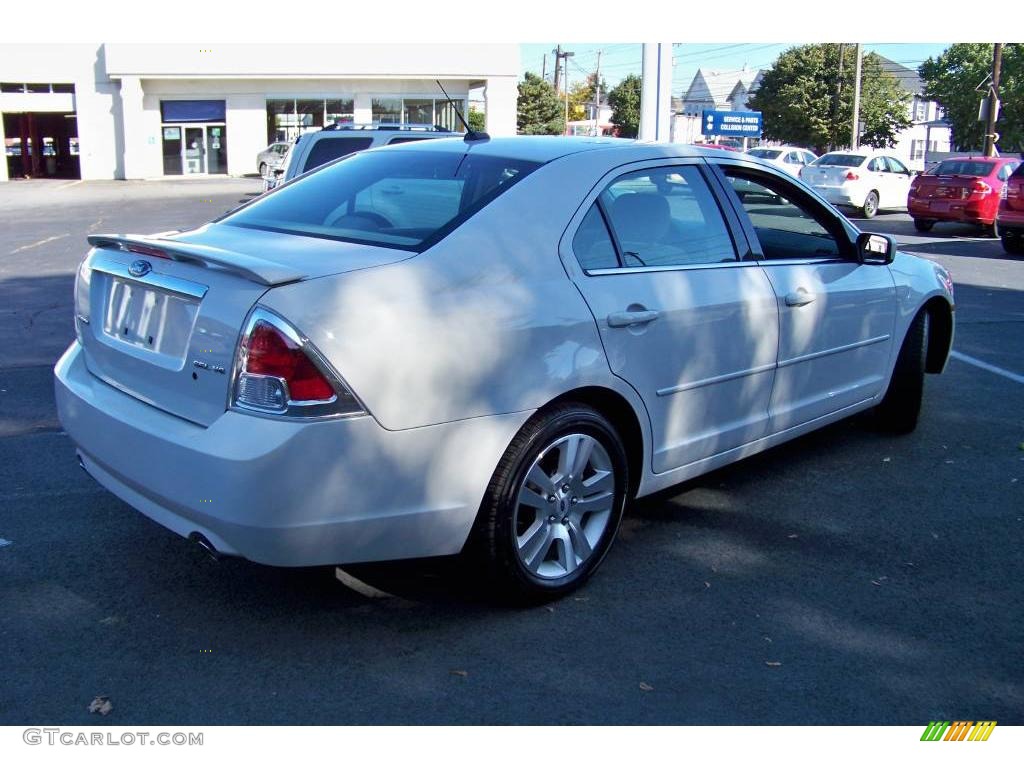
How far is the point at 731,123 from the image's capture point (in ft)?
151

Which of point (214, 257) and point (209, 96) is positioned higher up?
point (209, 96)

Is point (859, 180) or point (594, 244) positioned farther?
point (859, 180)

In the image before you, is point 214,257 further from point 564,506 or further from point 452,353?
point 564,506

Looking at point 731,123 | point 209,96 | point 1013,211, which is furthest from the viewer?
point 731,123

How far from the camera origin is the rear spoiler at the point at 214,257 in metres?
3.18

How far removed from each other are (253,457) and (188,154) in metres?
43.2

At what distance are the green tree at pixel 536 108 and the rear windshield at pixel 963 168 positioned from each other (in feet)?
138

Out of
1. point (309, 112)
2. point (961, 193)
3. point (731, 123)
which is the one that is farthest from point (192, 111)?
point (961, 193)

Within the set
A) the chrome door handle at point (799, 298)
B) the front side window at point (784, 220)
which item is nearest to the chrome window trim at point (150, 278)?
the front side window at point (784, 220)

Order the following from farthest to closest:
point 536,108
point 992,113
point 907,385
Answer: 1. point 536,108
2. point 992,113
3. point 907,385

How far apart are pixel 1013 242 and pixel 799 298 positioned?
13.9m

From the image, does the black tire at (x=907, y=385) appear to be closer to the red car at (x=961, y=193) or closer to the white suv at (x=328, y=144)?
the white suv at (x=328, y=144)

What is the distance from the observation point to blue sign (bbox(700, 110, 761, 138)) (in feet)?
149

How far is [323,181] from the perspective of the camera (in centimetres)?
445
